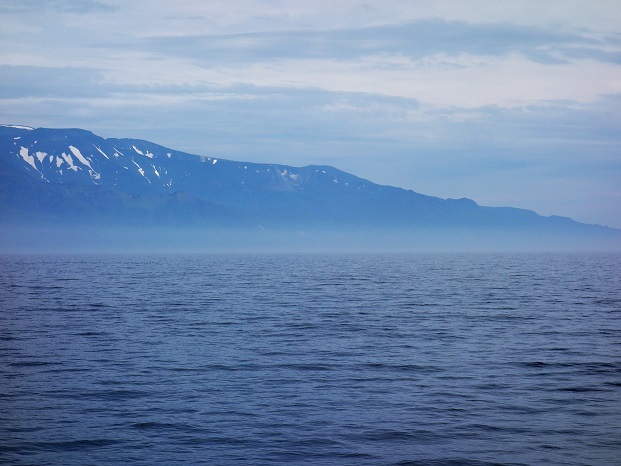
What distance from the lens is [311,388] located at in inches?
1106

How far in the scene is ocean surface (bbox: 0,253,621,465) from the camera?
20938 mm

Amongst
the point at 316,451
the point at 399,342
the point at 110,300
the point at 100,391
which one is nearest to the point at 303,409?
the point at 316,451

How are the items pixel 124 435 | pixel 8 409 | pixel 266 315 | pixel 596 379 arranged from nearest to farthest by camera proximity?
pixel 124 435
pixel 8 409
pixel 596 379
pixel 266 315

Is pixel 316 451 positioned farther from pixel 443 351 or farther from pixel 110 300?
pixel 110 300

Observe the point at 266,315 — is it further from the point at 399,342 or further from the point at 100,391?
the point at 100,391

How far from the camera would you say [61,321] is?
49.6m

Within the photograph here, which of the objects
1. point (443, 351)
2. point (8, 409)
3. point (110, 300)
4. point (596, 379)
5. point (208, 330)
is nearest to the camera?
point (8, 409)

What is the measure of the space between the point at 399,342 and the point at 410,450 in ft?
61.8

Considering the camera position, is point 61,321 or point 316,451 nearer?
point 316,451

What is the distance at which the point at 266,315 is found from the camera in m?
53.6

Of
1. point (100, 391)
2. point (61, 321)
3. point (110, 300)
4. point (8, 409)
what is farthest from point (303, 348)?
point (110, 300)

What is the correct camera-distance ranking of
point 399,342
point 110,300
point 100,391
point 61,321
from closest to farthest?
1. point 100,391
2. point 399,342
3. point 61,321
4. point 110,300

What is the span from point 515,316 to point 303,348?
2064 cm

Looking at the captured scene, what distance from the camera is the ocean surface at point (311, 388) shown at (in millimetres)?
20938
